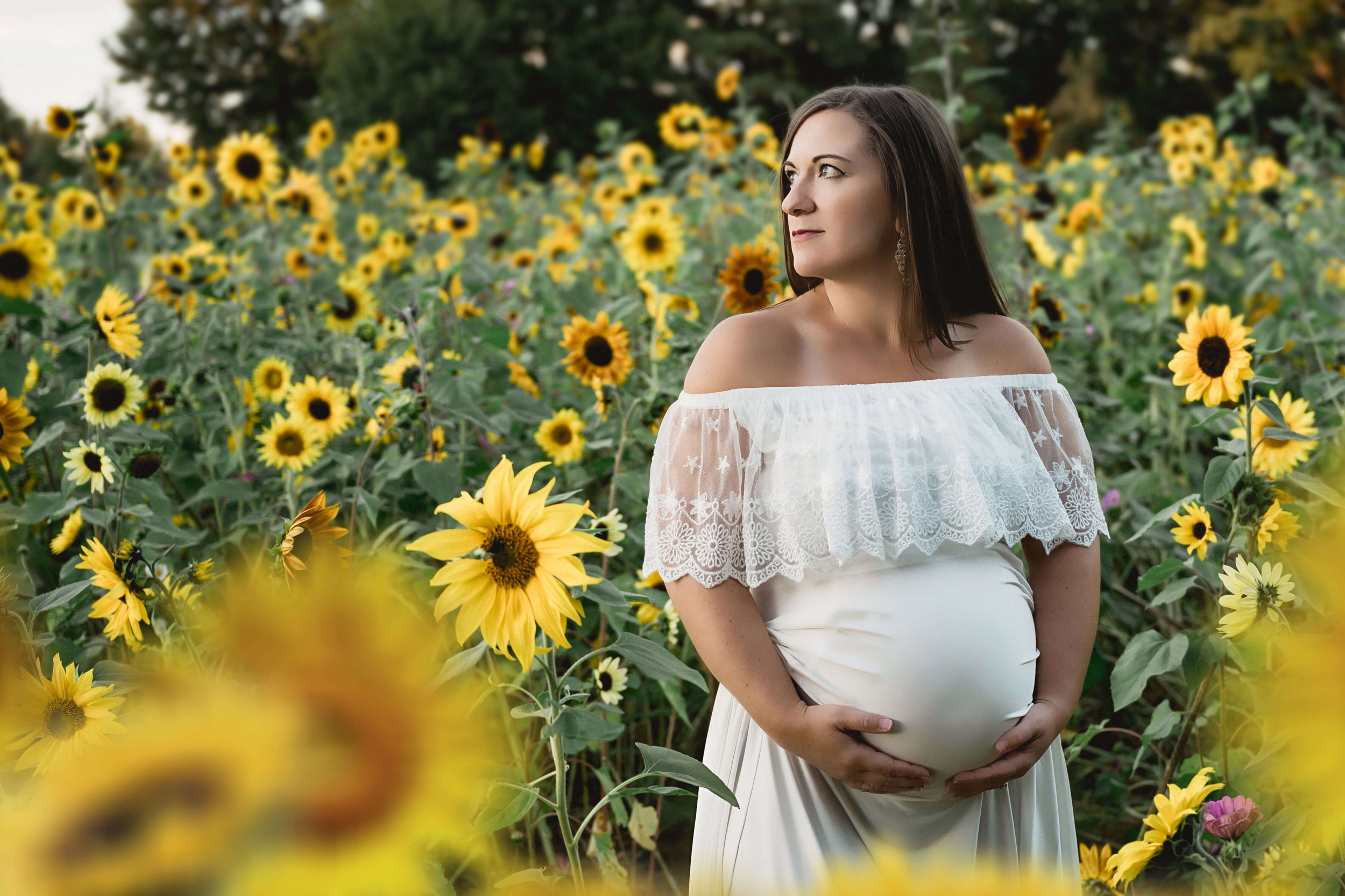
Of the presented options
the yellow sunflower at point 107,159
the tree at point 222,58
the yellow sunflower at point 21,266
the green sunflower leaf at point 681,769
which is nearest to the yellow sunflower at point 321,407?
the yellow sunflower at point 21,266

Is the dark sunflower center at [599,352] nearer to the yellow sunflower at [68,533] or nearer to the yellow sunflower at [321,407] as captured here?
the yellow sunflower at [321,407]

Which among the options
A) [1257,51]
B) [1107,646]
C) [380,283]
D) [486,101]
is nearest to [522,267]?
[380,283]

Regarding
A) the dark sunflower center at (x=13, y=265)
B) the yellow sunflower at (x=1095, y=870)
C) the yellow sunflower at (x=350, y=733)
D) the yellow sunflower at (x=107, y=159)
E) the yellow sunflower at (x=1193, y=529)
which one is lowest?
the yellow sunflower at (x=1095, y=870)

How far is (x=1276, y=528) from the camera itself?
1.54 metres

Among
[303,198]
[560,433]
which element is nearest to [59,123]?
[303,198]

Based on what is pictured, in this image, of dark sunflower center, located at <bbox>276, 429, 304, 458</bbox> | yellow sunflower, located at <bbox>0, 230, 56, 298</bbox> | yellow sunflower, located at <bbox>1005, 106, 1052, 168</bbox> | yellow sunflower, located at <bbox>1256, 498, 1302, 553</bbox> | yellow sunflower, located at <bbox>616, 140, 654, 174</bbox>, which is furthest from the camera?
yellow sunflower, located at <bbox>616, 140, 654, 174</bbox>

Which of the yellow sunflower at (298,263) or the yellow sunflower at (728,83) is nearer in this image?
the yellow sunflower at (298,263)

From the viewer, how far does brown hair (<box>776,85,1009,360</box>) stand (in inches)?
55.3

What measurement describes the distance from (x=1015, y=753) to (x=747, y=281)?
1157 mm

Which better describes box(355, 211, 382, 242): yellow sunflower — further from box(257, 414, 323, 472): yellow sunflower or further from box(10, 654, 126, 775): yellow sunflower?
box(10, 654, 126, 775): yellow sunflower

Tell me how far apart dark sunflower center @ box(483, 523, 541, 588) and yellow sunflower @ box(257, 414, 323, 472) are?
48.5 inches

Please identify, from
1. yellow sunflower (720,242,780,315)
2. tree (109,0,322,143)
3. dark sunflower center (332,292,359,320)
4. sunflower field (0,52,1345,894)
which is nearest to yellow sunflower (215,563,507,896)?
sunflower field (0,52,1345,894)

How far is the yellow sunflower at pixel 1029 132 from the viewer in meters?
2.95

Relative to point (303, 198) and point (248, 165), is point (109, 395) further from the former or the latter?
point (248, 165)
